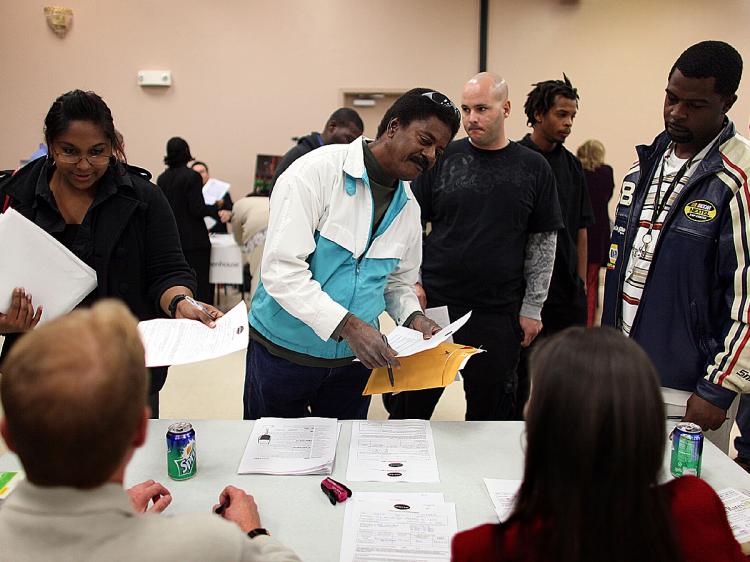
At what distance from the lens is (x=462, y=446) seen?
1.55m

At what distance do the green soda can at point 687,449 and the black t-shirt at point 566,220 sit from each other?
1.48 m

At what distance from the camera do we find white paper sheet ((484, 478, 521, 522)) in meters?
1.28

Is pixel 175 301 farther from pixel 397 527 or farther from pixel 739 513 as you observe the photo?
pixel 739 513

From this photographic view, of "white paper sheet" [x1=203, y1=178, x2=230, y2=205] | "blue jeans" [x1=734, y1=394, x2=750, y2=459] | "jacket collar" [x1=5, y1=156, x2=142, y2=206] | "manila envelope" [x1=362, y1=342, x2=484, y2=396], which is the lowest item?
"blue jeans" [x1=734, y1=394, x2=750, y2=459]

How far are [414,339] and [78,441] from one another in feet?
3.41

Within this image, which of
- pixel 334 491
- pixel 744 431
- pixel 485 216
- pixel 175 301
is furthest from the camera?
pixel 744 431

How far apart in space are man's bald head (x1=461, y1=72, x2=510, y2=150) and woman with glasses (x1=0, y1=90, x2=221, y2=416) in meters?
1.17

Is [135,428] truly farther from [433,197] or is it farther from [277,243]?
[433,197]

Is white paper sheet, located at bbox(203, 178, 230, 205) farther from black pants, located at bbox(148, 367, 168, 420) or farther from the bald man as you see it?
black pants, located at bbox(148, 367, 168, 420)

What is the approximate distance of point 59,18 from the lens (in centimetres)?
640

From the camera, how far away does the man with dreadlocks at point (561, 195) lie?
2791 mm

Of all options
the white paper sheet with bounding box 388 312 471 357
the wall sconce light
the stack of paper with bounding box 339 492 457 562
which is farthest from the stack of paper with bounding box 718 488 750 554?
the wall sconce light

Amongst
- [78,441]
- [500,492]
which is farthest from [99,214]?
[500,492]

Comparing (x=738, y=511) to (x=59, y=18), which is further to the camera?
(x=59, y=18)
